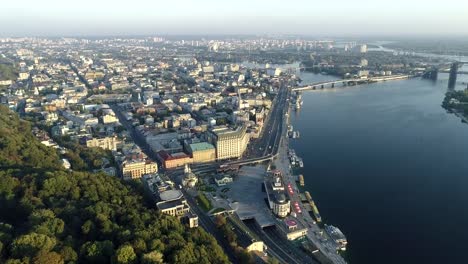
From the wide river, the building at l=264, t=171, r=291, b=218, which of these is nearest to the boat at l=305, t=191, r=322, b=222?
the wide river

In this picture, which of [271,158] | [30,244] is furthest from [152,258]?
[271,158]

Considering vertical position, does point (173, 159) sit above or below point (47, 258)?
below

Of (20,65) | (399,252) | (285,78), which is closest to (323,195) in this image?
(399,252)

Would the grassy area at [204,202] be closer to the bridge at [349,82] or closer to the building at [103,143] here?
the building at [103,143]

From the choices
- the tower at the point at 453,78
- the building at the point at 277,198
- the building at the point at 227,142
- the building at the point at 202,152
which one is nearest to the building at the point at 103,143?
the building at the point at 202,152

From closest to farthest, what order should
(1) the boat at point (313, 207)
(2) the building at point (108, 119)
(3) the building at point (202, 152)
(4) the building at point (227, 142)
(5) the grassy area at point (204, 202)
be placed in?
(1) the boat at point (313, 207) < (5) the grassy area at point (204, 202) < (3) the building at point (202, 152) < (4) the building at point (227, 142) < (2) the building at point (108, 119)

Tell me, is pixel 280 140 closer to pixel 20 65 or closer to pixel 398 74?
pixel 398 74

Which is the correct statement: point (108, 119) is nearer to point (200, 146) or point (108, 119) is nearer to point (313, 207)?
point (200, 146)
